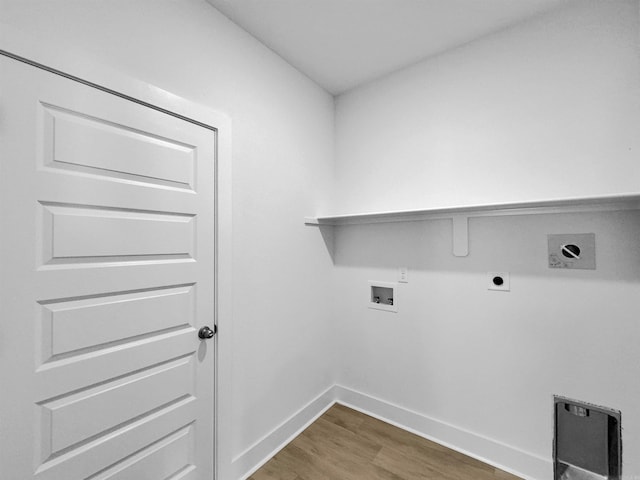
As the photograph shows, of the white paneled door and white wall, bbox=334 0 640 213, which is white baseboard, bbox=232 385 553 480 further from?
white wall, bbox=334 0 640 213

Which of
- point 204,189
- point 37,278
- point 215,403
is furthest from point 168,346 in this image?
point 204,189

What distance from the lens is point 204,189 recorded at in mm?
1509

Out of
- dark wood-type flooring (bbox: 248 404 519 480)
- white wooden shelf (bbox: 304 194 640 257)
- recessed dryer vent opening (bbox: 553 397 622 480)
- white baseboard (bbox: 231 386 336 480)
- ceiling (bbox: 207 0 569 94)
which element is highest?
ceiling (bbox: 207 0 569 94)

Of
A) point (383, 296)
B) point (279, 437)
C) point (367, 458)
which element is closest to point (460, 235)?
point (383, 296)

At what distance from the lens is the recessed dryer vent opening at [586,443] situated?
0.66 m

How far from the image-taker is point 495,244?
180cm

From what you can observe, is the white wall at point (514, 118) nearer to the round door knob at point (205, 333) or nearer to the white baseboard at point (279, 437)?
the round door knob at point (205, 333)

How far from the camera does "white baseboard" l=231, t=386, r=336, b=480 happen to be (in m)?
1.68

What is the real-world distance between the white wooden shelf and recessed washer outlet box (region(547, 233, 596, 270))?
149 millimetres

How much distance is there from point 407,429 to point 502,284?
1.27m

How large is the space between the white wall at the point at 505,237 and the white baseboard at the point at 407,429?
0.01 meters

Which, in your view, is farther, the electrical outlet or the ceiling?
the electrical outlet

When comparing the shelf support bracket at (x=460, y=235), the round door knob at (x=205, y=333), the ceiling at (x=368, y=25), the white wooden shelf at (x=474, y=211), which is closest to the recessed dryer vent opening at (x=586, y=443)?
the white wooden shelf at (x=474, y=211)

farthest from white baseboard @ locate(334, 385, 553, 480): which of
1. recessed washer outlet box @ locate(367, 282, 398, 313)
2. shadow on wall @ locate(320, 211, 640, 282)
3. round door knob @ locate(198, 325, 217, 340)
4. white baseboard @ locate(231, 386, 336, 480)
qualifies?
round door knob @ locate(198, 325, 217, 340)
